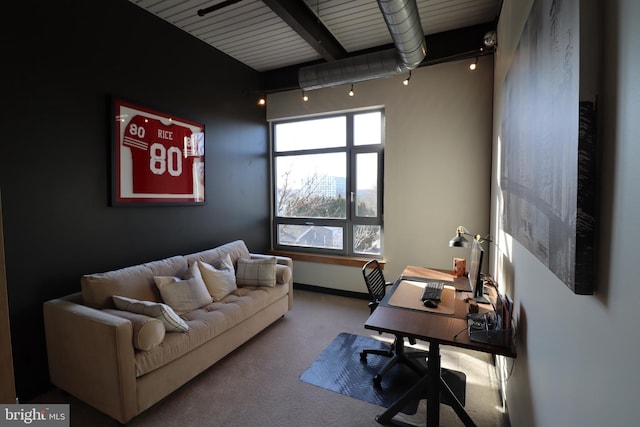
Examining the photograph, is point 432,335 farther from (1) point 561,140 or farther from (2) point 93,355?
(2) point 93,355

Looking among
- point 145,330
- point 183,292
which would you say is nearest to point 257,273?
point 183,292

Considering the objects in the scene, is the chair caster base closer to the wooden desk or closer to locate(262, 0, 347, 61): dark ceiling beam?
the wooden desk

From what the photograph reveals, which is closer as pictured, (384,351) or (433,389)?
(433,389)

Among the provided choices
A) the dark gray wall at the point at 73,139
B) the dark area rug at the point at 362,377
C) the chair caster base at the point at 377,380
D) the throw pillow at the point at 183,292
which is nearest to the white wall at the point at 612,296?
the dark area rug at the point at 362,377

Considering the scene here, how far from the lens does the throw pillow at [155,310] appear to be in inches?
85.0

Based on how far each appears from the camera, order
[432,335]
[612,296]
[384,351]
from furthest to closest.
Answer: [384,351], [432,335], [612,296]

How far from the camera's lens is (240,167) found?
4316 millimetres

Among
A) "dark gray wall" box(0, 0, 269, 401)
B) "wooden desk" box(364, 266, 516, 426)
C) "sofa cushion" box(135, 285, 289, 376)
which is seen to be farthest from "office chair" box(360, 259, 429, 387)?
"dark gray wall" box(0, 0, 269, 401)

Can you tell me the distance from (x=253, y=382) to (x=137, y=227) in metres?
1.86

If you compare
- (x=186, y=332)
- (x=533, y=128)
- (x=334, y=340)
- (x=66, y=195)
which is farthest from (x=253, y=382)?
(x=533, y=128)

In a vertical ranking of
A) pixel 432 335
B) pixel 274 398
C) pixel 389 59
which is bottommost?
pixel 274 398

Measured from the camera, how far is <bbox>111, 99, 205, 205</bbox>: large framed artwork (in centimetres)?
279

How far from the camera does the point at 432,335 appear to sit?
1.65 meters

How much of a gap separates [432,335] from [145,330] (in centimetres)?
181
